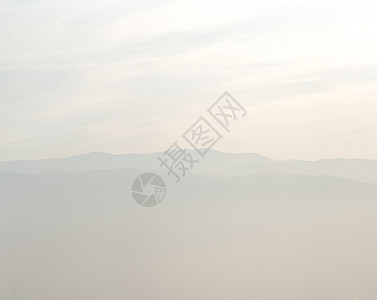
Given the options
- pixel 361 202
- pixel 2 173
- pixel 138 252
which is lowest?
pixel 361 202

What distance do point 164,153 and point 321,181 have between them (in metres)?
1.75

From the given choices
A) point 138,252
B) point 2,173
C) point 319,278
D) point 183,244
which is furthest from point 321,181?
point 2,173

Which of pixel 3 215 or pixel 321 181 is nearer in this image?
pixel 321 181

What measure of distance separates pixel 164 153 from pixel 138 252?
1.17 metres

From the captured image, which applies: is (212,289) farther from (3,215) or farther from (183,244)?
(3,215)

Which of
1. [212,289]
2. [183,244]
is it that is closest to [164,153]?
[183,244]

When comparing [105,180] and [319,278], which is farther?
[105,180]

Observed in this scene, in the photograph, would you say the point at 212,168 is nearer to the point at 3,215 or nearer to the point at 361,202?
the point at 361,202

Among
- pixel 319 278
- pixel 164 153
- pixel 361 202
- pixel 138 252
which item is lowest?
pixel 319 278

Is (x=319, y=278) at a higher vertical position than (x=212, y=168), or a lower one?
lower

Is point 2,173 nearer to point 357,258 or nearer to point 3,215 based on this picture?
point 3,215

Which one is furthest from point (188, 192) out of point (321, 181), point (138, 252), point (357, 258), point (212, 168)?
point (357, 258)

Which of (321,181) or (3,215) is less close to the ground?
(3,215)

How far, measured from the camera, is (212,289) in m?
7.77
